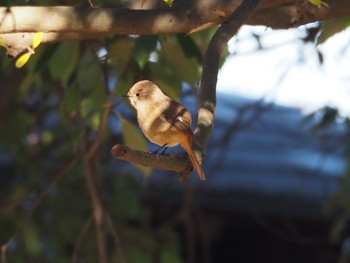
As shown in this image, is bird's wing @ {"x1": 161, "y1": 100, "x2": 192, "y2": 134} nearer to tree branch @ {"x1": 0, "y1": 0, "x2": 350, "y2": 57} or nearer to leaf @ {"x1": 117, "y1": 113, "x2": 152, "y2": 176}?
tree branch @ {"x1": 0, "y1": 0, "x2": 350, "y2": 57}

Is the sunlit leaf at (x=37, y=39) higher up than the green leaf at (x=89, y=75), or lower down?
higher up

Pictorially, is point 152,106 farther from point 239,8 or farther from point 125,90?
point 125,90

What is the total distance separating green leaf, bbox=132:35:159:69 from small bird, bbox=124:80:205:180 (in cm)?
35

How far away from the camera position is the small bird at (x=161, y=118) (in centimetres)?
233

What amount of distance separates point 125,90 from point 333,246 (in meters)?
3.78

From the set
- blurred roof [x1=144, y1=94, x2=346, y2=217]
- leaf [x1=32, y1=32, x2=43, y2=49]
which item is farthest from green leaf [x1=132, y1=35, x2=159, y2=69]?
blurred roof [x1=144, y1=94, x2=346, y2=217]

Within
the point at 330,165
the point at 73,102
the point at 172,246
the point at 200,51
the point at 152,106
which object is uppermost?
the point at 152,106

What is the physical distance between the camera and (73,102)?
3.26 m

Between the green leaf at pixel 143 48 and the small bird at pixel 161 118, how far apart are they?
13.6 inches

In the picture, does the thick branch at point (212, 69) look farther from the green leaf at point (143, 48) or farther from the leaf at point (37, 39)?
the green leaf at point (143, 48)

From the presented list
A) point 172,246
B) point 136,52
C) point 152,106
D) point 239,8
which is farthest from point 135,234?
point 239,8

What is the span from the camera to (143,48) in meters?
2.87

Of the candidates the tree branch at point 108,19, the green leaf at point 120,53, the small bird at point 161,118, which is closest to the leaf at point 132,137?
the green leaf at point 120,53

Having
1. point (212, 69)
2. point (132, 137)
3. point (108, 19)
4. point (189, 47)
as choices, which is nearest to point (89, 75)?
point (132, 137)
